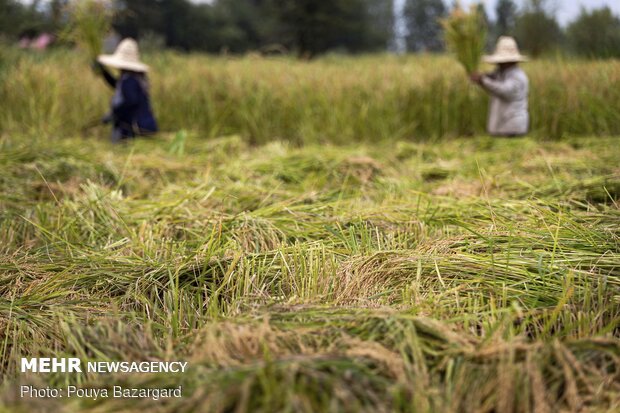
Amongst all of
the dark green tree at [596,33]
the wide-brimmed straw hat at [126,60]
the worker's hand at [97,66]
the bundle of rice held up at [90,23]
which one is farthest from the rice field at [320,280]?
the dark green tree at [596,33]

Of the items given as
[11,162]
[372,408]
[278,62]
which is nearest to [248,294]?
[372,408]

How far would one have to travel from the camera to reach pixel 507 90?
4.40m

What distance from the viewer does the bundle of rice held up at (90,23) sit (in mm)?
4992

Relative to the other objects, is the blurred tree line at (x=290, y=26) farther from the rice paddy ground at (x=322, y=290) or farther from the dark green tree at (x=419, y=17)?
the rice paddy ground at (x=322, y=290)

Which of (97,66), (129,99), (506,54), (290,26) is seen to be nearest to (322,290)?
(129,99)

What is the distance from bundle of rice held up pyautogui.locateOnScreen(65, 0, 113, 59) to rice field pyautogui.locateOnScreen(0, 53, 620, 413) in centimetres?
174

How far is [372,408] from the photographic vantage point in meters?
1.02

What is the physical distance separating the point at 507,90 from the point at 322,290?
10.9 feet

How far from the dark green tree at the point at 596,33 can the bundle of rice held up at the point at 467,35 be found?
1959 mm

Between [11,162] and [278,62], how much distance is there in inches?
164

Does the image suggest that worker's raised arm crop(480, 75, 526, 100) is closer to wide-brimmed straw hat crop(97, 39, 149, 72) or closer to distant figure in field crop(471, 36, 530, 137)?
distant figure in field crop(471, 36, 530, 137)

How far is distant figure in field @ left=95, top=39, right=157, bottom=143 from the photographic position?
444 centimetres

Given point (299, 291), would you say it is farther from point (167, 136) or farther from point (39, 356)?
point (167, 136)

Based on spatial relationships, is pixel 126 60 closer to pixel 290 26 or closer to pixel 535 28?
pixel 535 28
